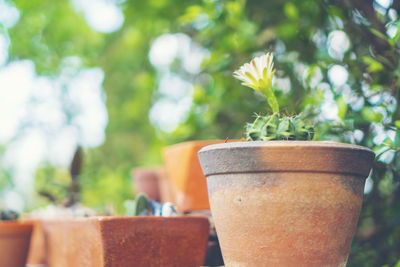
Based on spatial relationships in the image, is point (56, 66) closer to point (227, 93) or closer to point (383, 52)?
point (227, 93)

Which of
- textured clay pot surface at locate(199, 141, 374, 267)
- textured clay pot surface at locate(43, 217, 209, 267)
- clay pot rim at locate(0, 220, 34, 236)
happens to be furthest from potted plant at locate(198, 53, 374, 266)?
clay pot rim at locate(0, 220, 34, 236)

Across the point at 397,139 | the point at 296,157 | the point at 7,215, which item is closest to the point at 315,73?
the point at 397,139

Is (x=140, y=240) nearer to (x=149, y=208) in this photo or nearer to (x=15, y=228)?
(x=149, y=208)

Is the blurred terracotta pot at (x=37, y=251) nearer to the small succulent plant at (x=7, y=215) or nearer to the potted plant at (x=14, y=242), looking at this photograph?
the small succulent plant at (x=7, y=215)

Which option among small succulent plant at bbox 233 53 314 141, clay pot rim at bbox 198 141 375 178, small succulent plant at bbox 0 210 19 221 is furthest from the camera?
small succulent plant at bbox 0 210 19 221

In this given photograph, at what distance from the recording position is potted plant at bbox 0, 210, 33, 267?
2477 millimetres

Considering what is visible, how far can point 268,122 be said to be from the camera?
4.26ft

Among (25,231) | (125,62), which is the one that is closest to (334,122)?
(25,231)

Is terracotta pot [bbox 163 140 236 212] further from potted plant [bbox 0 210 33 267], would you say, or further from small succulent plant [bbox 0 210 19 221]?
small succulent plant [bbox 0 210 19 221]

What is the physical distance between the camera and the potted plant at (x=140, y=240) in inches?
55.2

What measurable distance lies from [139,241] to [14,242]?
4.72 ft

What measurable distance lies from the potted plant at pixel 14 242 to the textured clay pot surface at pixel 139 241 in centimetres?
95

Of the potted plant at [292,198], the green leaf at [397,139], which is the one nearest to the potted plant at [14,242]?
the potted plant at [292,198]

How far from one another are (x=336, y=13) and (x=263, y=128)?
0.93 m
